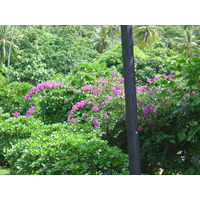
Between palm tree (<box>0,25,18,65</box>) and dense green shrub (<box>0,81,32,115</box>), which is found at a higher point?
palm tree (<box>0,25,18,65</box>)

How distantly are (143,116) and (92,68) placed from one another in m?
3.31

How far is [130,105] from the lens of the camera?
2758mm

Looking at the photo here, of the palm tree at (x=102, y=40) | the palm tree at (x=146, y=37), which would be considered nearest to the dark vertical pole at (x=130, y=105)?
the palm tree at (x=146, y=37)

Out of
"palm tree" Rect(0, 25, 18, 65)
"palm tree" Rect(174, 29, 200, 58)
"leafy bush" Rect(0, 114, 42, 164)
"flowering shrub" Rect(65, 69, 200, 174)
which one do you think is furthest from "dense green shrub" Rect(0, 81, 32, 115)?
"palm tree" Rect(174, 29, 200, 58)

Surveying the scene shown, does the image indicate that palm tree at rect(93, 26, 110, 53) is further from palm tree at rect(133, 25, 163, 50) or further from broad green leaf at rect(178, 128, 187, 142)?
broad green leaf at rect(178, 128, 187, 142)

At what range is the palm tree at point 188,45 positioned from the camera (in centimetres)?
2200

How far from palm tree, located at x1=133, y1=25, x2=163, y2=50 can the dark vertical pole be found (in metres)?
18.5

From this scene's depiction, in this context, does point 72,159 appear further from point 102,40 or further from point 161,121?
point 102,40

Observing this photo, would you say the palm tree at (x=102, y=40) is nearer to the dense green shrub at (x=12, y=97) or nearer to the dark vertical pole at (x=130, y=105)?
the dense green shrub at (x=12, y=97)

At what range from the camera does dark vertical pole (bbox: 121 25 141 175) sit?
8.89 ft

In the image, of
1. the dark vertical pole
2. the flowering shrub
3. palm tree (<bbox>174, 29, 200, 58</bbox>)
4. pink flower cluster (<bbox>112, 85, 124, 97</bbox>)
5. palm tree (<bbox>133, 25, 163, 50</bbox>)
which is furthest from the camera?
palm tree (<bbox>174, 29, 200, 58</bbox>)

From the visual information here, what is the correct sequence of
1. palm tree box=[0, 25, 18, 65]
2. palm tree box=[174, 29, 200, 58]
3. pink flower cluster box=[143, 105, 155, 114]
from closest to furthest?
pink flower cluster box=[143, 105, 155, 114] → palm tree box=[0, 25, 18, 65] → palm tree box=[174, 29, 200, 58]

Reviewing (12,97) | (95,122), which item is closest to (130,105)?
(95,122)

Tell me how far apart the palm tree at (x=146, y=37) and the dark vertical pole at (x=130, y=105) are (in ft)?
60.8
